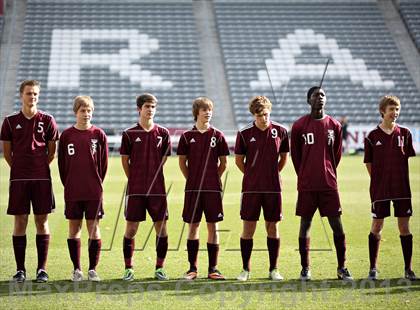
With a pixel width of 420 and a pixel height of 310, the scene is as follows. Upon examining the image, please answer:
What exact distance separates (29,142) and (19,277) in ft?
3.88

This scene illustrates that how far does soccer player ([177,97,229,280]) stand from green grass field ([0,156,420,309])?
0.30 m

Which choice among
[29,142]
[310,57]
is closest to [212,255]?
[29,142]

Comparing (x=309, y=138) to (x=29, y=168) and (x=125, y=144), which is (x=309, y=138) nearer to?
(x=125, y=144)

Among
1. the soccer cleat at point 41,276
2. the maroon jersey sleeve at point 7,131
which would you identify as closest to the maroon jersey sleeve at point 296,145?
the soccer cleat at point 41,276

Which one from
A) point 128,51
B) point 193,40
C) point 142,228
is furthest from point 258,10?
point 142,228

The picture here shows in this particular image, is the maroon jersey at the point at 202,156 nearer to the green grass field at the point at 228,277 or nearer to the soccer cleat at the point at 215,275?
the soccer cleat at the point at 215,275

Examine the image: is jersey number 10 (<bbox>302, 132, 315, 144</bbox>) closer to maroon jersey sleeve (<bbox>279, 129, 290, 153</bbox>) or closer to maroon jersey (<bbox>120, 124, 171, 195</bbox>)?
maroon jersey sleeve (<bbox>279, 129, 290, 153</bbox>)

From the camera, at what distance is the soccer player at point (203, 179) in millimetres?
6539

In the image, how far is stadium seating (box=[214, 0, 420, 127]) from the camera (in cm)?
2927

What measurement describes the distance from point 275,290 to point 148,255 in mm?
2392

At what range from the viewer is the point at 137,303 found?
5.49m

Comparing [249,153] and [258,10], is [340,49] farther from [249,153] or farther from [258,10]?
[249,153]

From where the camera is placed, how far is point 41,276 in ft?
20.9

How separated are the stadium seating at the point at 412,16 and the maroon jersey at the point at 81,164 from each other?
28.2m
